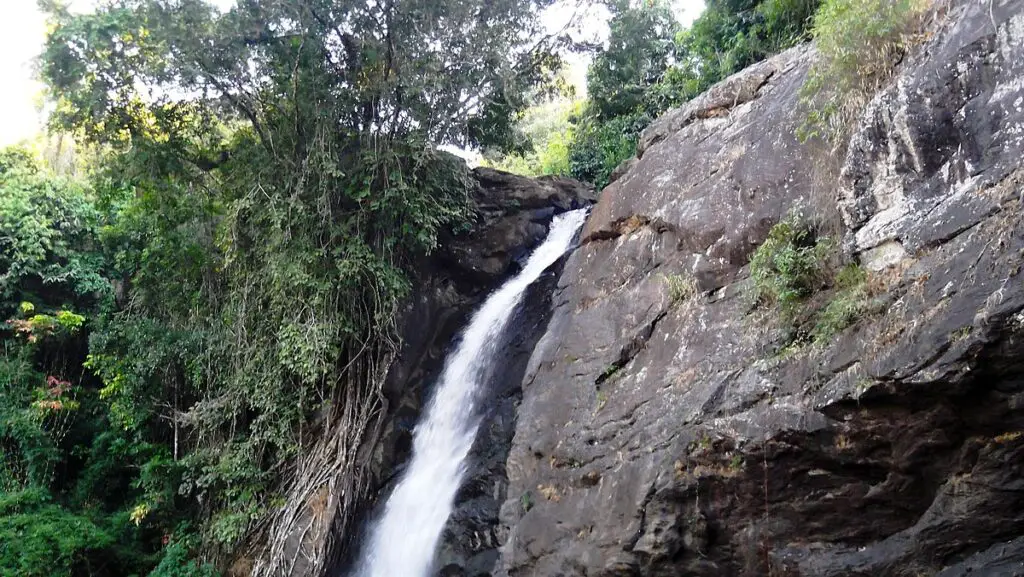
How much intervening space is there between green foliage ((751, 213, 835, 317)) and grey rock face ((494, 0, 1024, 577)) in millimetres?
226

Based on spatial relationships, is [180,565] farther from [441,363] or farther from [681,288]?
[681,288]

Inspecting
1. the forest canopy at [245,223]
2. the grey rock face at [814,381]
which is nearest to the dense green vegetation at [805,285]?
the grey rock face at [814,381]

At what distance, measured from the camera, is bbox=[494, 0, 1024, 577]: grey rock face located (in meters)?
4.04

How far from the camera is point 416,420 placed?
10.3 m

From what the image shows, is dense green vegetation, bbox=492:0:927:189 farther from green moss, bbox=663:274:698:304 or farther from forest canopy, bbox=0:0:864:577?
green moss, bbox=663:274:698:304

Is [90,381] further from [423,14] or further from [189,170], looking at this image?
[423,14]

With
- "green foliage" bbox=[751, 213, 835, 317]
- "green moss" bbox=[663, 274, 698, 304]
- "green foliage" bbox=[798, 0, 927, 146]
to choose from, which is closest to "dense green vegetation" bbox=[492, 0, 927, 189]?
"green foliage" bbox=[798, 0, 927, 146]

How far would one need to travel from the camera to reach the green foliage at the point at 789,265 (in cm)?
532

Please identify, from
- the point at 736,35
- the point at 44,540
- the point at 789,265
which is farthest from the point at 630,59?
the point at 44,540

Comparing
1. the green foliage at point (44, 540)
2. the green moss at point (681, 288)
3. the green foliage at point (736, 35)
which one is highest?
the green foliage at point (736, 35)

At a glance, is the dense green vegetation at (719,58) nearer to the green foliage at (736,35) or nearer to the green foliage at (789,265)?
the green foliage at (736,35)

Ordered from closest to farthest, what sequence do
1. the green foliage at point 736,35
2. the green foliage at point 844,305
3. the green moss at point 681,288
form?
1. the green foliage at point 844,305
2. the green moss at point 681,288
3. the green foliage at point 736,35

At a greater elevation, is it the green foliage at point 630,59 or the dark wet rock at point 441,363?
the green foliage at point 630,59

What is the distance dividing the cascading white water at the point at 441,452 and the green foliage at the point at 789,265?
4.46 m
